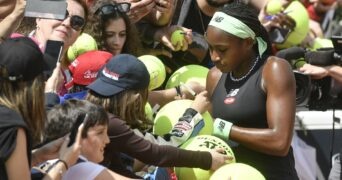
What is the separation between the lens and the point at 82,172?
3039 mm

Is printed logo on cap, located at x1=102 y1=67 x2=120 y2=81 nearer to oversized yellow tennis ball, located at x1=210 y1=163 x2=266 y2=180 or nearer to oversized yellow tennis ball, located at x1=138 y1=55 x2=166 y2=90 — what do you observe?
oversized yellow tennis ball, located at x1=210 y1=163 x2=266 y2=180

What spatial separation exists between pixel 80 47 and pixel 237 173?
151cm

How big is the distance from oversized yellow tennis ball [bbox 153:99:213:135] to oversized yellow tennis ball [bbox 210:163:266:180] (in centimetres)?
55

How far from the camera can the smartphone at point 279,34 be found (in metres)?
6.19

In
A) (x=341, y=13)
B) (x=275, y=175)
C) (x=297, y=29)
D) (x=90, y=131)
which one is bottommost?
(x=341, y=13)

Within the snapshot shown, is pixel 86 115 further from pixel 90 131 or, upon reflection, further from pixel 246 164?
pixel 246 164

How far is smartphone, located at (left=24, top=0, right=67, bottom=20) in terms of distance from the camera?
3.62 meters

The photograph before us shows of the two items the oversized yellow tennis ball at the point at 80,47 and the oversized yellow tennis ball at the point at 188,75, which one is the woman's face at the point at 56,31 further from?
the oversized yellow tennis ball at the point at 188,75

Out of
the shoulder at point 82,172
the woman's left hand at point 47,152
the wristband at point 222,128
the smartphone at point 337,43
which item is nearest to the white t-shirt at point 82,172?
the shoulder at point 82,172

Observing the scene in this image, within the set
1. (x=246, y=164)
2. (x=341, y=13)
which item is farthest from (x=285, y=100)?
(x=341, y=13)

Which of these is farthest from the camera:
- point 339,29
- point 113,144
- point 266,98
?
point 339,29

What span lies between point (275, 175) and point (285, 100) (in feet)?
1.25

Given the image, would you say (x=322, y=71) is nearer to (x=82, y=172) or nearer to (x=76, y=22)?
(x=76, y=22)

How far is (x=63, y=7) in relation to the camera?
11.9 feet
